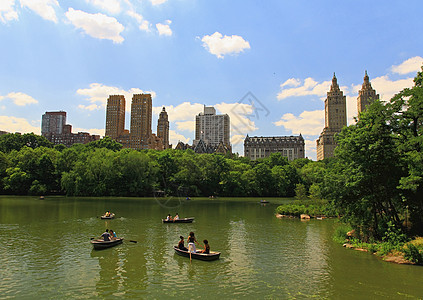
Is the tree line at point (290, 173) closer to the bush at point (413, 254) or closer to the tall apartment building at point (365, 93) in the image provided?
the bush at point (413, 254)

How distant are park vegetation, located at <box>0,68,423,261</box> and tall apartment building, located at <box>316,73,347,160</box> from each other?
188 ft

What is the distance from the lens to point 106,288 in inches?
539

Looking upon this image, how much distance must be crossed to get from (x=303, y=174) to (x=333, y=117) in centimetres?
9513

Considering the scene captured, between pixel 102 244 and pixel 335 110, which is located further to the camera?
pixel 335 110

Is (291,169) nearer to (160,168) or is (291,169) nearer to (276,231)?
(160,168)

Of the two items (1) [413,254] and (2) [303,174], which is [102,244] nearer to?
(1) [413,254]

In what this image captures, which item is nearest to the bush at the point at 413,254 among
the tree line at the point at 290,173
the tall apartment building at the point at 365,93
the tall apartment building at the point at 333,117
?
the tree line at the point at 290,173

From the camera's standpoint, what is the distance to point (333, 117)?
17912 centimetres

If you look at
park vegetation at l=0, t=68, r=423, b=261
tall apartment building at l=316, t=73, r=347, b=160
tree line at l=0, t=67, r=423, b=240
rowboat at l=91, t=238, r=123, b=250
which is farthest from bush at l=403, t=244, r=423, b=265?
tall apartment building at l=316, t=73, r=347, b=160

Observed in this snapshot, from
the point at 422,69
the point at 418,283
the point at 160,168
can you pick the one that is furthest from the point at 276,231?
the point at 160,168

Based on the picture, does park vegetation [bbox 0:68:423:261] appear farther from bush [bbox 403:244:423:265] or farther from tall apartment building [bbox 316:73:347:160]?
tall apartment building [bbox 316:73:347:160]

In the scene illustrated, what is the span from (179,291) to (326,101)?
18888 centimetres

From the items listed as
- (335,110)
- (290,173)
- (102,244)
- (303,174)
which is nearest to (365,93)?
(335,110)

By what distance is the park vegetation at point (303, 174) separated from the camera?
19.4m
